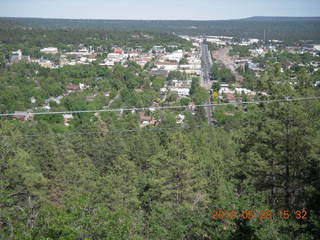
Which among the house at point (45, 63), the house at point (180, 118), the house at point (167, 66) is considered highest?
the house at point (45, 63)

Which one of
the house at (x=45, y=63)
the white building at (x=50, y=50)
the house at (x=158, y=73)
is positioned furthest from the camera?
the white building at (x=50, y=50)

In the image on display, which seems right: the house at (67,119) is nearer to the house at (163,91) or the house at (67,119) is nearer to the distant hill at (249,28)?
the house at (163,91)

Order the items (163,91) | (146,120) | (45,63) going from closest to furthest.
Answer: (146,120)
(163,91)
(45,63)

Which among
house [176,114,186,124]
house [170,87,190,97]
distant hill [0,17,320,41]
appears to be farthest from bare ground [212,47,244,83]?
house [176,114,186,124]

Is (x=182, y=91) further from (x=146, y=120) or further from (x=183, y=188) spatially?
(x=183, y=188)

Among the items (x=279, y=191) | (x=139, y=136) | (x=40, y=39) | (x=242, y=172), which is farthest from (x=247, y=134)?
(x=40, y=39)

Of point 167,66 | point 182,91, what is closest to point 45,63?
point 167,66

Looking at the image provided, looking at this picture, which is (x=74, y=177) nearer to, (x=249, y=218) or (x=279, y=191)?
(x=279, y=191)

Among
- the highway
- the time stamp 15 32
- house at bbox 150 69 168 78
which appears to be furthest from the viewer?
house at bbox 150 69 168 78

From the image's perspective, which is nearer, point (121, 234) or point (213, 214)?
point (121, 234)

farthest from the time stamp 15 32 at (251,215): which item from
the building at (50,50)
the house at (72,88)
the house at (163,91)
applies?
the building at (50,50)

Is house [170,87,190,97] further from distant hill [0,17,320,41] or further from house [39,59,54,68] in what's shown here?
distant hill [0,17,320,41]
